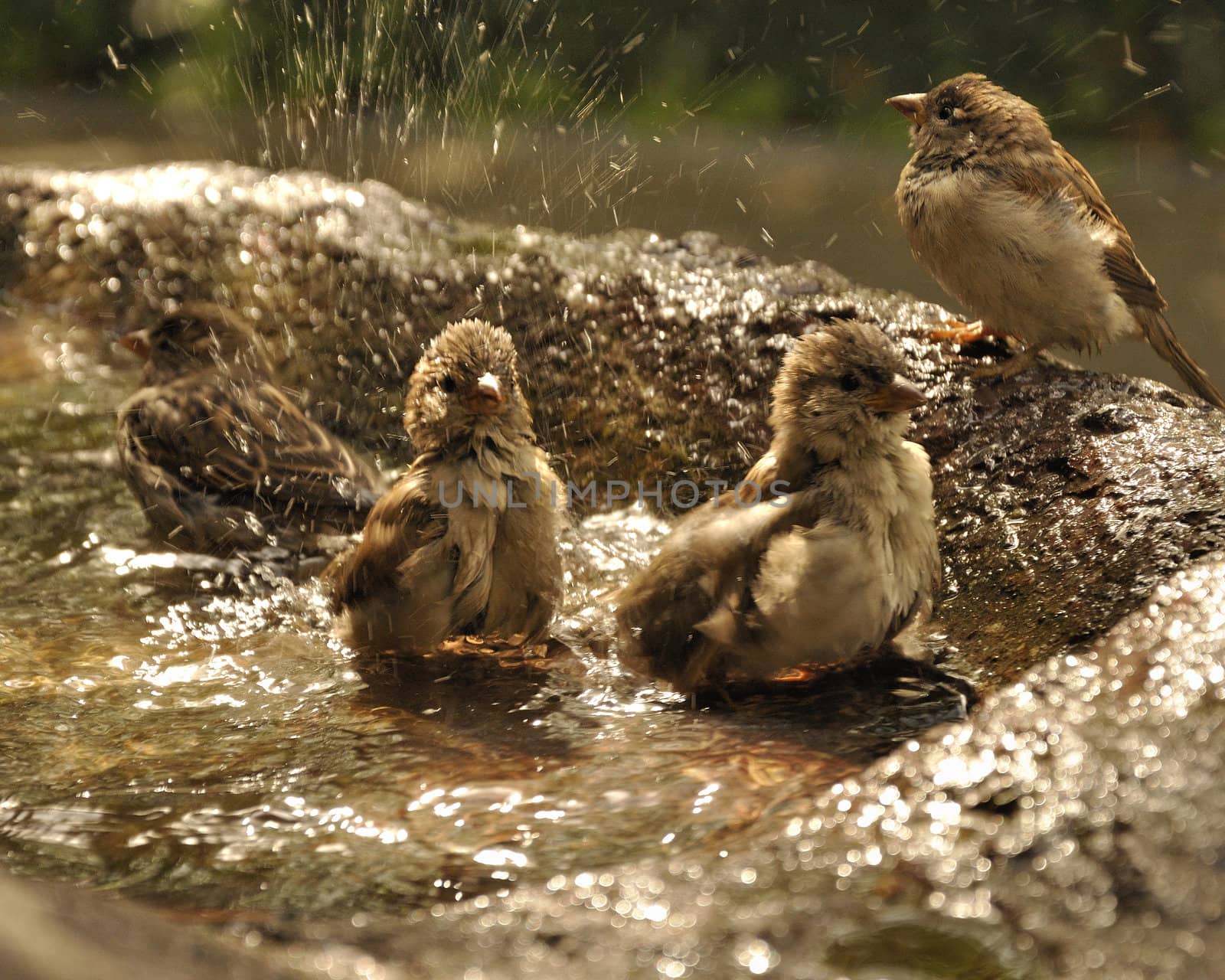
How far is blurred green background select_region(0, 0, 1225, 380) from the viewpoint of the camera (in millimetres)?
9102

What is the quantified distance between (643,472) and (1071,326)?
5.45 ft

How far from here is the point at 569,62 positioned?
11148mm

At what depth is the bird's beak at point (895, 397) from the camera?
3.28 m

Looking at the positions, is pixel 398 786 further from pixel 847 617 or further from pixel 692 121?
pixel 692 121

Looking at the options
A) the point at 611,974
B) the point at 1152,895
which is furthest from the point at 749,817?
the point at 1152,895

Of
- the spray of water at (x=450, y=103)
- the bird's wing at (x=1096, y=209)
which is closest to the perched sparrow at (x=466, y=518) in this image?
the bird's wing at (x=1096, y=209)

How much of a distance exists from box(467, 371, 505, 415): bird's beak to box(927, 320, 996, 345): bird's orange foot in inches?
77.5

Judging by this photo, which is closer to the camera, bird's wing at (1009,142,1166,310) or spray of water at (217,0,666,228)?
bird's wing at (1009,142,1166,310)

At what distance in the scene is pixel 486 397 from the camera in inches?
134

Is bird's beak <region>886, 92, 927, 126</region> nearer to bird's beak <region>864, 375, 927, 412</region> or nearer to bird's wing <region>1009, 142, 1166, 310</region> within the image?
bird's wing <region>1009, 142, 1166, 310</region>

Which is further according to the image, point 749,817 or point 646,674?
point 646,674

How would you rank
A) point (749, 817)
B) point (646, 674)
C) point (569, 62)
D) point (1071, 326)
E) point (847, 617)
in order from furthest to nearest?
point (569, 62) → point (1071, 326) → point (646, 674) → point (847, 617) → point (749, 817)

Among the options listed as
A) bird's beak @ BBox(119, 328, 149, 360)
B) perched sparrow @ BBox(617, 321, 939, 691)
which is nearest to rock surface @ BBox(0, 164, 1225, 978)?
perched sparrow @ BBox(617, 321, 939, 691)

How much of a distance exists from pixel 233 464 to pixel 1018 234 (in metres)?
2.95
